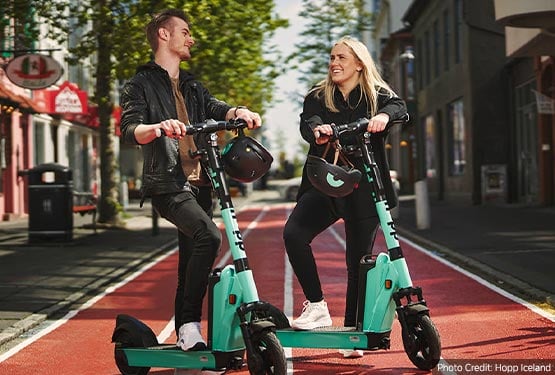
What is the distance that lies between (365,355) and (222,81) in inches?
873

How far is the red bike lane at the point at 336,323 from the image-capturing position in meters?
6.87

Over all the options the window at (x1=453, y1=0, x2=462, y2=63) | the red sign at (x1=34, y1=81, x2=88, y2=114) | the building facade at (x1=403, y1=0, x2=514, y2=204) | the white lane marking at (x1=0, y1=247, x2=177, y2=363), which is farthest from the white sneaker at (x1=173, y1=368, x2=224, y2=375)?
the window at (x1=453, y1=0, x2=462, y2=63)

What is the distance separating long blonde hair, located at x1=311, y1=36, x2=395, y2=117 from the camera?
6.68 m

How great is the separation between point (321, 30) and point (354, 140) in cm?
4745

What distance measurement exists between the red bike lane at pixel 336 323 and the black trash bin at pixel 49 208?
15.1 feet

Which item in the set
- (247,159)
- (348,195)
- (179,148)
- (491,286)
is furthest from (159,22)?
(491,286)

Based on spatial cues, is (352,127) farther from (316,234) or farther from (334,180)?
(316,234)

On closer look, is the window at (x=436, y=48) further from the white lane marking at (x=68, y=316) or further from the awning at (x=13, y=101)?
the white lane marking at (x=68, y=316)

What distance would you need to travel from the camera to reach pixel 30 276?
45.0 ft

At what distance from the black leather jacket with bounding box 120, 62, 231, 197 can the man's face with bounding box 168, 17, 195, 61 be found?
0.47 ft

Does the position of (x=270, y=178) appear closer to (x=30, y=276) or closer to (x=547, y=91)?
(x=547, y=91)

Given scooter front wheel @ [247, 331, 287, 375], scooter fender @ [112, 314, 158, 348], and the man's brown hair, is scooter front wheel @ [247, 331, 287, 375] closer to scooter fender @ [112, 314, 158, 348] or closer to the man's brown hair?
scooter fender @ [112, 314, 158, 348]

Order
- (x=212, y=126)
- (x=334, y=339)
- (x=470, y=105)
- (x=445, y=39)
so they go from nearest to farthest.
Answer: (x=212, y=126) < (x=334, y=339) < (x=470, y=105) < (x=445, y=39)

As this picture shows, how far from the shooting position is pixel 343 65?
22.0 ft
